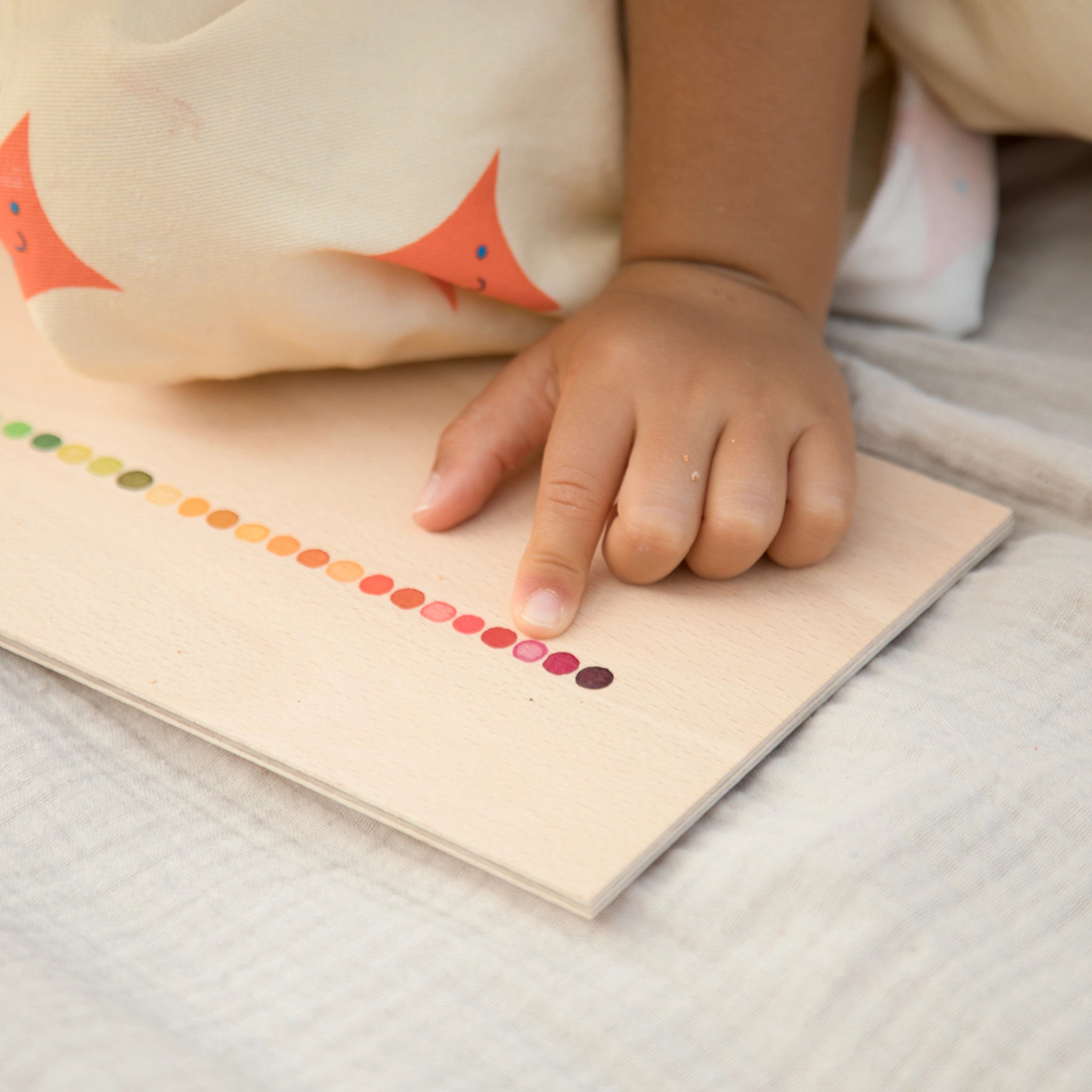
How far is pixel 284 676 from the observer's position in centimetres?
39

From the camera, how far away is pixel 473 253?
0.49m

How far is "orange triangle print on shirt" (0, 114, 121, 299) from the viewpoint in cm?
45

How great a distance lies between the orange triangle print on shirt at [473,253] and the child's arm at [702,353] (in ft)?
0.12

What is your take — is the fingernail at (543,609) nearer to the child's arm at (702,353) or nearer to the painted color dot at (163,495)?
the child's arm at (702,353)

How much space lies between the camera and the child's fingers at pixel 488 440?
46 cm

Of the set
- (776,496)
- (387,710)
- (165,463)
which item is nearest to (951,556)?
(776,496)

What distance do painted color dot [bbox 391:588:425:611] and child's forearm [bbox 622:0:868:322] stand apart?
20cm

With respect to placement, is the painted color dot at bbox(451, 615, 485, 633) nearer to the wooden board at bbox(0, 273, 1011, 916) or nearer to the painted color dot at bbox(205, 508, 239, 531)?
the wooden board at bbox(0, 273, 1011, 916)

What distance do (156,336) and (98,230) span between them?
0.05m

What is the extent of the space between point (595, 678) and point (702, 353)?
0.14 m

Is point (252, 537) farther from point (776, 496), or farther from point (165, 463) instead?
point (776, 496)

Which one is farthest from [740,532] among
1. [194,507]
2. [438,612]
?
[194,507]

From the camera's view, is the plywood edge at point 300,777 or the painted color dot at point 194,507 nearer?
the plywood edge at point 300,777

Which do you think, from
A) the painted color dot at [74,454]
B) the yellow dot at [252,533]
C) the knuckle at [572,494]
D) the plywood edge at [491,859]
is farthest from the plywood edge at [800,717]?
the painted color dot at [74,454]
